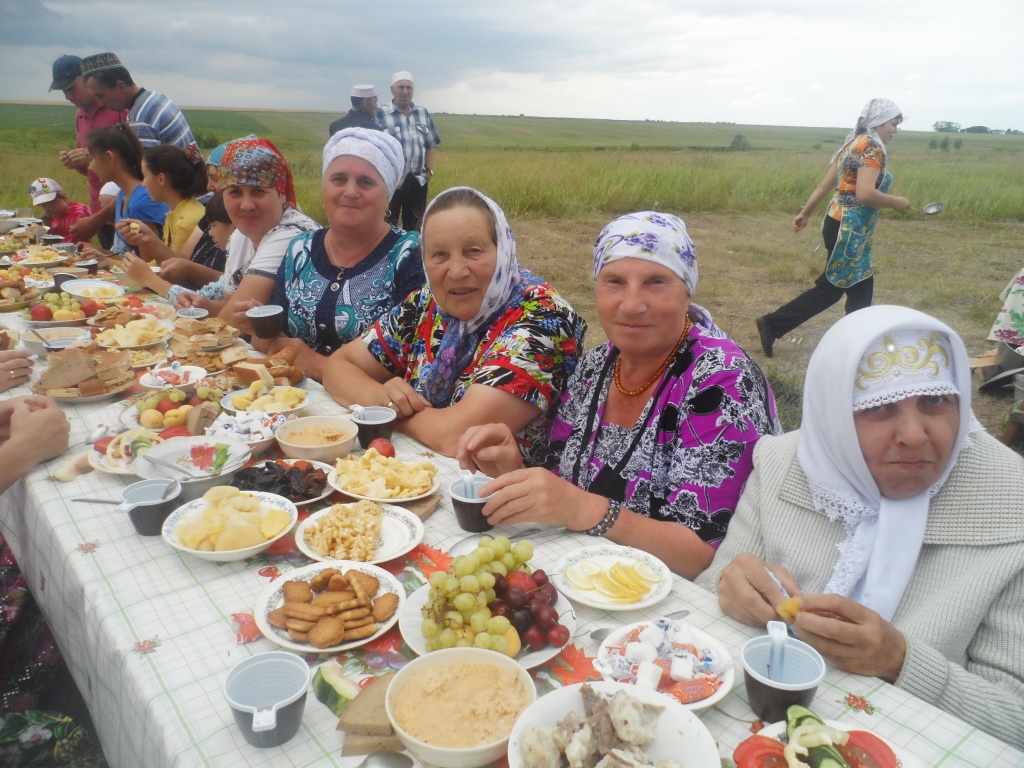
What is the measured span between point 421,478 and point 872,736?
4.76 feet

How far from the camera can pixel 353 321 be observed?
3.82 m

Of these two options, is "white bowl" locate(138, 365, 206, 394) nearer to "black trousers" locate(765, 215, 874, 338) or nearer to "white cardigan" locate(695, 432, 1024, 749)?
"white cardigan" locate(695, 432, 1024, 749)

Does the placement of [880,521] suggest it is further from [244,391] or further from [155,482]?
[244,391]

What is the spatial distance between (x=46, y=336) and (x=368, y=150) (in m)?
2.16

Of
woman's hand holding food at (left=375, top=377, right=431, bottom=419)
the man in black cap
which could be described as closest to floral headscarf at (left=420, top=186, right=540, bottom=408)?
woman's hand holding food at (left=375, top=377, right=431, bottom=419)

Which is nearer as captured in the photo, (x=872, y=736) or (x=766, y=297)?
(x=872, y=736)

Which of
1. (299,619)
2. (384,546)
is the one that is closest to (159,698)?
(299,619)

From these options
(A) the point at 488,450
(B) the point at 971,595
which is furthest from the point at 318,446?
(B) the point at 971,595

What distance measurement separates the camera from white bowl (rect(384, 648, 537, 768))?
113 centimetres

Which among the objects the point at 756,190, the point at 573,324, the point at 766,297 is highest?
the point at 756,190

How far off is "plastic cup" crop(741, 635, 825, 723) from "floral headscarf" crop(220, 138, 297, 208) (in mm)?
4189

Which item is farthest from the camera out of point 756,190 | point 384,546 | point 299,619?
point 756,190

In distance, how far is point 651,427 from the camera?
227 cm

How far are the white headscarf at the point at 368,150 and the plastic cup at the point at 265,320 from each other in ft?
3.12
